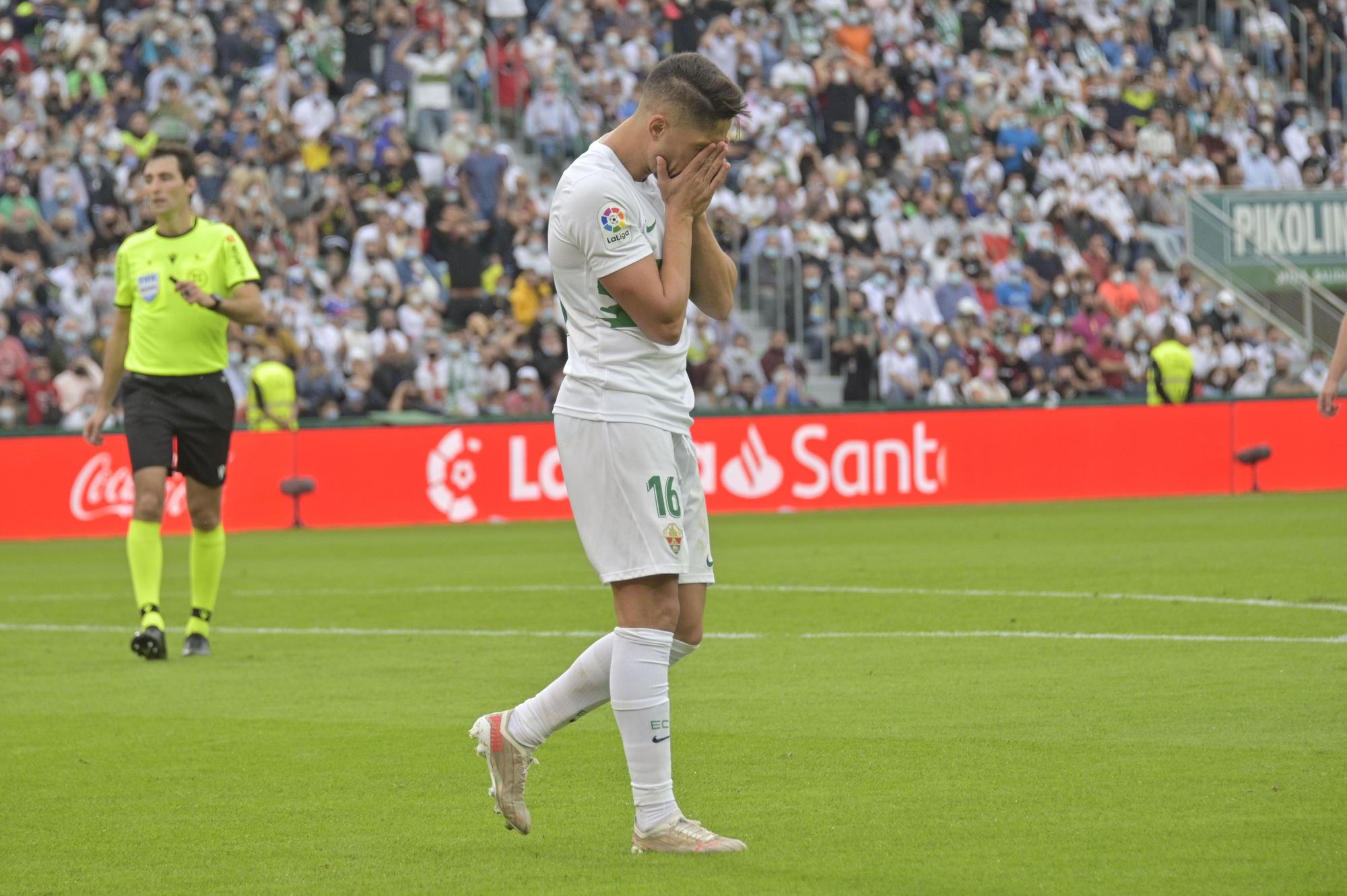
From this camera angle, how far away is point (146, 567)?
10.1m

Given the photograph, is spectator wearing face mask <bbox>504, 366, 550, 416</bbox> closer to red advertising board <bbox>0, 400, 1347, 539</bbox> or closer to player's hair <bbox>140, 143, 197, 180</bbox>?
red advertising board <bbox>0, 400, 1347, 539</bbox>

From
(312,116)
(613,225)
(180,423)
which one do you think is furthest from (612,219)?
(312,116)

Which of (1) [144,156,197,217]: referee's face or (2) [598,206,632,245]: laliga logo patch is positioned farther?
(1) [144,156,197,217]: referee's face

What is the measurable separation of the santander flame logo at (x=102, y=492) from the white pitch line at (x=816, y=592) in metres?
6.05

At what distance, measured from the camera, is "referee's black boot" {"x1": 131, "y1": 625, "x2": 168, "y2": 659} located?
32.6 ft

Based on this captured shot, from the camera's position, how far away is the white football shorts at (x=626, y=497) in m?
5.18

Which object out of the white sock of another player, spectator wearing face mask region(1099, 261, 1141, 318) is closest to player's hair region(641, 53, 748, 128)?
the white sock of another player

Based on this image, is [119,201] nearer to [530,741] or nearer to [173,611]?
[173,611]

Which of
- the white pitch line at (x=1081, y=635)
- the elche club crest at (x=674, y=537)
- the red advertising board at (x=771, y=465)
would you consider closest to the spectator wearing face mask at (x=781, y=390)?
the red advertising board at (x=771, y=465)

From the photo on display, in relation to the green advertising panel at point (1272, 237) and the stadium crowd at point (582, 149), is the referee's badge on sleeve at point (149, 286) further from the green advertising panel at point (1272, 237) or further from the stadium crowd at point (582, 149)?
the green advertising panel at point (1272, 237)

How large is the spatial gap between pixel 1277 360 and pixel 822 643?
63.2 ft

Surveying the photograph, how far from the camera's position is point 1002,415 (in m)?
22.5

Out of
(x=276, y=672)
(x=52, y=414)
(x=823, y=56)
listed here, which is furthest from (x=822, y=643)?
(x=823, y=56)

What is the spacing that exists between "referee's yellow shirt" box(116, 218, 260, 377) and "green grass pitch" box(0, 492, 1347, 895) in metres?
1.53
